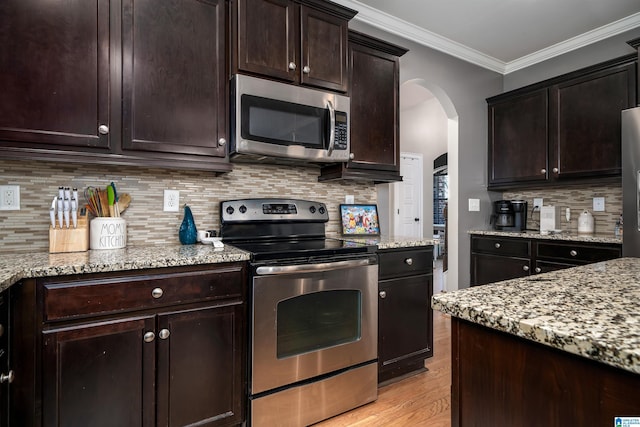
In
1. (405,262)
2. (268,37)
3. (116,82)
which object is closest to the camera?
(116,82)

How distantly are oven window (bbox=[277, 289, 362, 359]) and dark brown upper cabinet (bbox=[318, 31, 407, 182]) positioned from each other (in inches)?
33.4

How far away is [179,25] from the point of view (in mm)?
1691

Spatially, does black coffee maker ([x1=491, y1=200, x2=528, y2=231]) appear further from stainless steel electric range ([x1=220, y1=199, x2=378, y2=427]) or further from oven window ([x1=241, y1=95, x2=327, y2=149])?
oven window ([x1=241, y1=95, x2=327, y2=149])

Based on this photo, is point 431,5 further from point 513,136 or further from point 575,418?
point 575,418

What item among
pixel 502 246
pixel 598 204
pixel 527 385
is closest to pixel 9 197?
pixel 527 385

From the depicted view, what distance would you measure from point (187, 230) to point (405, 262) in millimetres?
1351

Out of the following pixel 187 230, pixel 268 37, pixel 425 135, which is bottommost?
pixel 187 230

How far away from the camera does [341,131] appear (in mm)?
2100

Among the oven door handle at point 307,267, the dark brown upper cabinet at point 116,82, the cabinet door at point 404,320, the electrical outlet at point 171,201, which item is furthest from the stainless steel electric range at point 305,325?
the dark brown upper cabinet at point 116,82

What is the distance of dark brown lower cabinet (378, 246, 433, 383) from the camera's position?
2.05 meters

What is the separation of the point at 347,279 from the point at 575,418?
1281 millimetres

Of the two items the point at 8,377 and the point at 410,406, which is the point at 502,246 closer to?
the point at 410,406

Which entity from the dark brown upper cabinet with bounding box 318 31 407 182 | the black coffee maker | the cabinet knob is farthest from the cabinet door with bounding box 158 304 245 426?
the black coffee maker

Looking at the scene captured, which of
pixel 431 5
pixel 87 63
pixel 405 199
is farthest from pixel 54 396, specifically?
pixel 405 199
